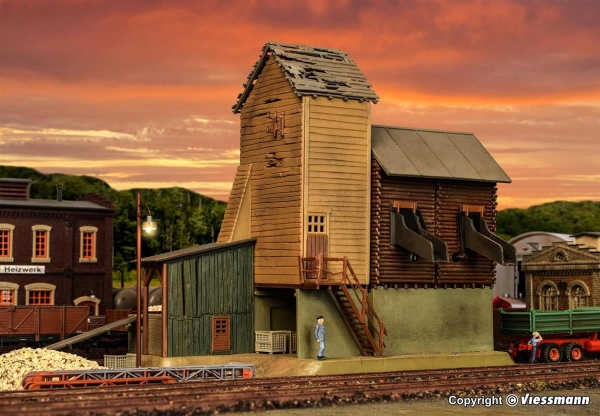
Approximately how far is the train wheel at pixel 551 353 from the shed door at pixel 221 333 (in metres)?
13.5

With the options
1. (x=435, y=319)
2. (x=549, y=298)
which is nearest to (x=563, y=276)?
(x=549, y=298)

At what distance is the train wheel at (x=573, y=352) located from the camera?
43344 mm

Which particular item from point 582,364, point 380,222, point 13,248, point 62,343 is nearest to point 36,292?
point 13,248

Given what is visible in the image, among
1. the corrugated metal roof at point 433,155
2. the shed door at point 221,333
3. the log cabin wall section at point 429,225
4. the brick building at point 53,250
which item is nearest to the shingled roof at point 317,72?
the corrugated metal roof at point 433,155

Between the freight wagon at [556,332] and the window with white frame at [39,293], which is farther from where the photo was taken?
the window with white frame at [39,293]

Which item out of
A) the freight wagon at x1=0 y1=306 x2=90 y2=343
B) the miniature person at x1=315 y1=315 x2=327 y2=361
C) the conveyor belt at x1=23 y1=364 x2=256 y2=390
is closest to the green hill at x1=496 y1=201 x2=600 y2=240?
the freight wagon at x1=0 y1=306 x2=90 y2=343

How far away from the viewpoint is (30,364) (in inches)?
1435

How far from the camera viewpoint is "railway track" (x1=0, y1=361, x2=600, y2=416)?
2516 centimetres

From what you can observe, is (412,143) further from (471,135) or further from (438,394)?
(438,394)

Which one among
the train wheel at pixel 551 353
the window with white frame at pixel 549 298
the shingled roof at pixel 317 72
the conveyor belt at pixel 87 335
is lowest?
the train wheel at pixel 551 353

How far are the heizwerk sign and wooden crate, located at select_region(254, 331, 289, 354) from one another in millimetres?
20236

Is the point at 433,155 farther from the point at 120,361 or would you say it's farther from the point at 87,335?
the point at 87,335

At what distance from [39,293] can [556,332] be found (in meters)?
28.8

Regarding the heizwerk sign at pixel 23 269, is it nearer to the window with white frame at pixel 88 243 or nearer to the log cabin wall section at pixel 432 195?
the window with white frame at pixel 88 243
